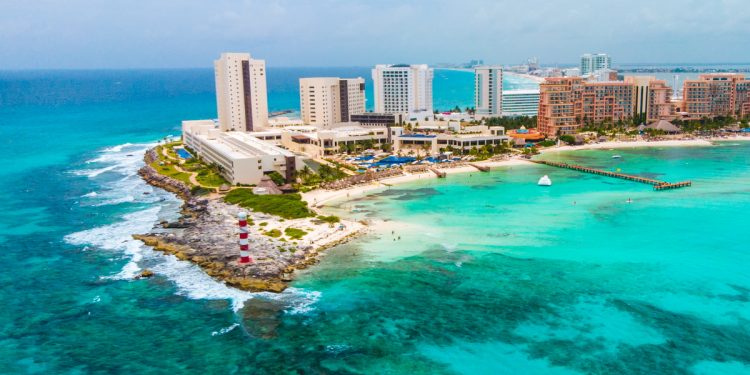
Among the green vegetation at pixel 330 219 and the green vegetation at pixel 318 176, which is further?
the green vegetation at pixel 318 176

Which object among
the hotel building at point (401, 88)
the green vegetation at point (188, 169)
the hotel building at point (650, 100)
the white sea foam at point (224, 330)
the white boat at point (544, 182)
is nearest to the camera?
the white sea foam at point (224, 330)

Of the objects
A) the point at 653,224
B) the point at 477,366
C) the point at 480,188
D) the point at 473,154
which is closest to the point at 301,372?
the point at 477,366

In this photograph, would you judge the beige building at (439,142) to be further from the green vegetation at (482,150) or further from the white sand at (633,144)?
the white sand at (633,144)

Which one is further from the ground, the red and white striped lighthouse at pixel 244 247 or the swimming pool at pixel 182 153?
the swimming pool at pixel 182 153

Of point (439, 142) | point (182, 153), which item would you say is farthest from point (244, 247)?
point (439, 142)

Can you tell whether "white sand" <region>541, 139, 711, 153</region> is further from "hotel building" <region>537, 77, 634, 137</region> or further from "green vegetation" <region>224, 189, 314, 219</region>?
"green vegetation" <region>224, 189, 314, 219</region>

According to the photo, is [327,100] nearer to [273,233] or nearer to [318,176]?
[318,176]

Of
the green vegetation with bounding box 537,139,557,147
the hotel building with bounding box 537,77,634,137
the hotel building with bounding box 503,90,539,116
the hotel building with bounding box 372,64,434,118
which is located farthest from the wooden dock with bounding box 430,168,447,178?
the hotel building with bounding box 503,90,539,116

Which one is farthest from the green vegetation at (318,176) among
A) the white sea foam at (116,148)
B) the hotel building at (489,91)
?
the hotel building at (489,91)
